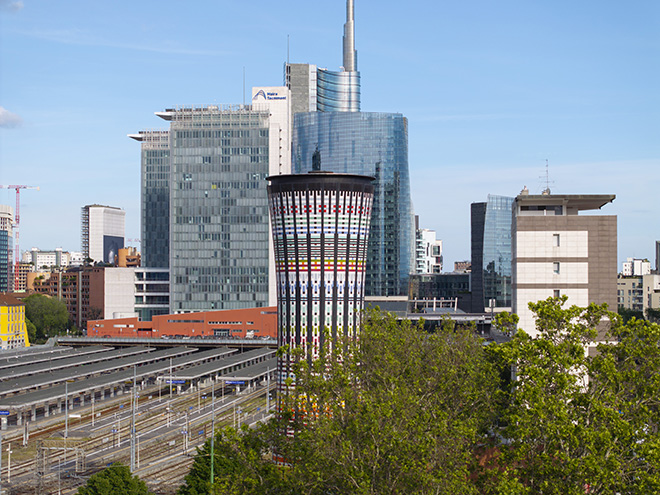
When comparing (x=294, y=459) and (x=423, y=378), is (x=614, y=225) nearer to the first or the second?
(x=423, y=378)

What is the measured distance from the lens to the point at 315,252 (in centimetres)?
7088

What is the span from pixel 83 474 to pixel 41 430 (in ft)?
95.8

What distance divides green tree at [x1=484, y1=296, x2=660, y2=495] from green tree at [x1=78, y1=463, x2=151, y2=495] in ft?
103

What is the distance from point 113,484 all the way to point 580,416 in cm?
3754

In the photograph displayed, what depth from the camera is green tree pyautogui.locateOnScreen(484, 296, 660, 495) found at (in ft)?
139

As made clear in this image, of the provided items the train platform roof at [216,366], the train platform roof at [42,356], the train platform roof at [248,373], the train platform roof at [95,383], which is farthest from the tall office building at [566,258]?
the train platform roof at [42,356]

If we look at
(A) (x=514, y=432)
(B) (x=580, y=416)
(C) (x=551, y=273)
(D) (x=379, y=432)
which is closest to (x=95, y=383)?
(C) (x=551, y=273)

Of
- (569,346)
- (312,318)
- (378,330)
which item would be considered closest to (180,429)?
(312,318)

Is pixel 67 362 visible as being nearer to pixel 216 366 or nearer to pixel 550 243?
pixel 216 366

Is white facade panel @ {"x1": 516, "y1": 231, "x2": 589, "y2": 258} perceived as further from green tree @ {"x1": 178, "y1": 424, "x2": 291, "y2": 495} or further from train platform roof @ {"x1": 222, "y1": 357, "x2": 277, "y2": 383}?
train platform roof @ {"x1": 222, "y1": 357, "x2": 277, "y2": 383}

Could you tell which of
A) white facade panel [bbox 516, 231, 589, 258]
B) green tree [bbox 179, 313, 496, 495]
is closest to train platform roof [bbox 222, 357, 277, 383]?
white facade panel [bbox 516, 231, 589, 258]

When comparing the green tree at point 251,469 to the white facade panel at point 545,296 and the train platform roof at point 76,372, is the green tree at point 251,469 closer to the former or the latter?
the white facade panel at point 545,296

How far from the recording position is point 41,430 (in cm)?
11338

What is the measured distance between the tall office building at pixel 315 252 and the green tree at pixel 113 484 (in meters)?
15.3
